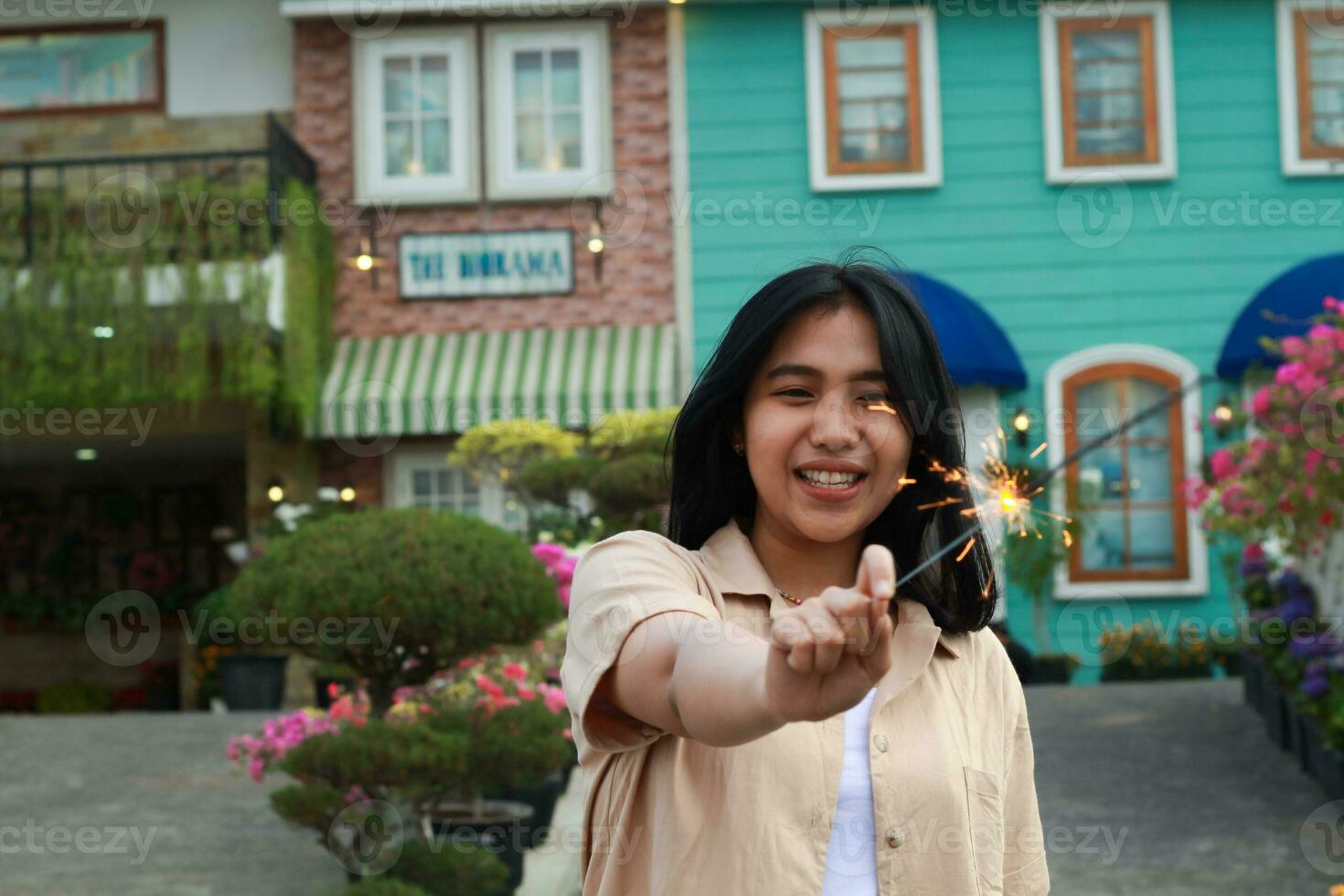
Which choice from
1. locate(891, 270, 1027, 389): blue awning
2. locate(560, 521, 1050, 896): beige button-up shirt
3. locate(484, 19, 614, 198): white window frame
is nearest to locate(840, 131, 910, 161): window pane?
locate(891, 270, 1027, 389): blue awning

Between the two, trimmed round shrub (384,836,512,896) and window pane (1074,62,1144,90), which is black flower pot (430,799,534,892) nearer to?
trimmed round shrub (384,836,512,896)

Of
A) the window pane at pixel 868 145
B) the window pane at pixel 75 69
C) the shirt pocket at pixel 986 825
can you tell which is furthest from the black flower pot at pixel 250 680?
the shirt pocket at pixel 986 825

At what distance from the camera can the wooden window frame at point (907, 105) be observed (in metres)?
12.4

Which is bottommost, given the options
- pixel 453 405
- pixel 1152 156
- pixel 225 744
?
pixel 225 744

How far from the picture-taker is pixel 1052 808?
728 cm

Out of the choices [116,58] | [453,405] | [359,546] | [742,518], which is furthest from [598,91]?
[742,518]

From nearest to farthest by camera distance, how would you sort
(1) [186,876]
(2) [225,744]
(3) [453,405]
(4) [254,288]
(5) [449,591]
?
(5) [449,591] → (1) [186,876] → (2) [225,744] → (4) [254,288] → (3) [453,405]

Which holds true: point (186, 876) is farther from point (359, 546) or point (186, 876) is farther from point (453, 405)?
point (453, 405)

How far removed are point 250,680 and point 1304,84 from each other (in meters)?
9.43

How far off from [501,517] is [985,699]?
10.7m

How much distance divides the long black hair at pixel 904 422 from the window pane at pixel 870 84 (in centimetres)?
1066

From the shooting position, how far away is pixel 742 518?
6.59 ft

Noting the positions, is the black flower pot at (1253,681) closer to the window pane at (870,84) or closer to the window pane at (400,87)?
the window pane at (870,84)

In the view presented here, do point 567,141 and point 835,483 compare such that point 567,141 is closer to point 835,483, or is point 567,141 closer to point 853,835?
point 835,483
